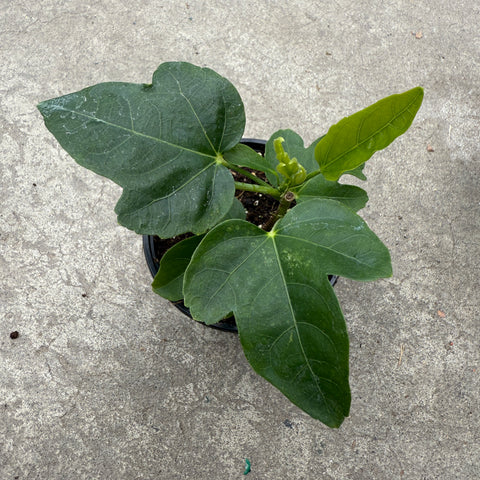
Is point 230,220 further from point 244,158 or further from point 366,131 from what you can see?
point 366,131

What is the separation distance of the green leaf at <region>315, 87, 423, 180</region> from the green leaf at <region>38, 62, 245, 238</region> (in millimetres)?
172

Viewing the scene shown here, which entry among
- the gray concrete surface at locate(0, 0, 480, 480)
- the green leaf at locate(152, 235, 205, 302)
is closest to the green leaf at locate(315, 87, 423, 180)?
the green leaf at locate(152, 235, 205, 302)

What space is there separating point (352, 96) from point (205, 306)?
1066 mm

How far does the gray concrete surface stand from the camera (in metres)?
1.23

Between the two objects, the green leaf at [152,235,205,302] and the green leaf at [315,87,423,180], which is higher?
the green leaf at [315,87,423,180]

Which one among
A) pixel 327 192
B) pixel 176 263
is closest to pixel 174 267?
pixel 176 263

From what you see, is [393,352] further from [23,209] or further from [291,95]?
[23,209]

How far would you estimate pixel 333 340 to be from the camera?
27.3 inches

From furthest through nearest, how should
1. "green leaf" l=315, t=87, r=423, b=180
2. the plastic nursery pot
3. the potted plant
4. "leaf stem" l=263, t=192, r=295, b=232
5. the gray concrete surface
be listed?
the gray concrete surface, the plastic nursery pot, "leaf stem" l=263, t=192, r=295, b=232, the potted plant, "green leaf" l=315, t=87, r=423, b=180

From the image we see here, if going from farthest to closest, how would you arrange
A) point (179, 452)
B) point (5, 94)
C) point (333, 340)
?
1. point (5, 94)
2. point (179, 452)
3. point (333, 340)

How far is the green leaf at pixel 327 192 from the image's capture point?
831 millimetres

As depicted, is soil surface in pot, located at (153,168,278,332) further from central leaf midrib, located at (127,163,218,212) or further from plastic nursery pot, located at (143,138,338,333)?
central leaf midrib, located at (127,163,218,212)

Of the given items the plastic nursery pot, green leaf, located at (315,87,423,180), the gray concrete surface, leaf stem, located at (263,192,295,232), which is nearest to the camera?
green leaf, located at (315,87,423,180)

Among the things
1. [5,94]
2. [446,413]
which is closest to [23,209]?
[5,94]
